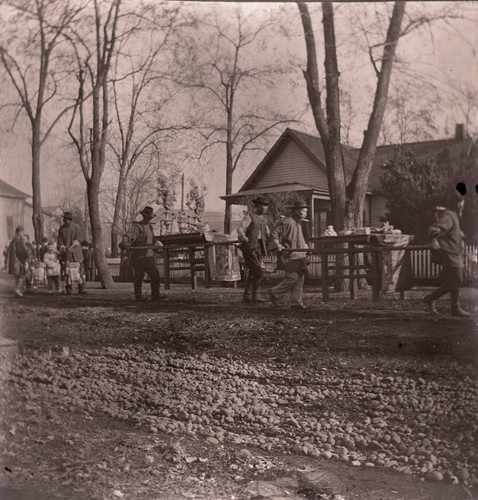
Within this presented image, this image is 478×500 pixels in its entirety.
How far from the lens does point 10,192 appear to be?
262 cm

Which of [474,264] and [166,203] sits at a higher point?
[166,203]

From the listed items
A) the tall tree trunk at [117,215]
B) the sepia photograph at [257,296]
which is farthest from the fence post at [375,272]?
the tall tree trunk at [117,215]

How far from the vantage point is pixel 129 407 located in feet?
7.65

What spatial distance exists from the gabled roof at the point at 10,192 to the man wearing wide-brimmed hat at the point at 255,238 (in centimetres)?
100

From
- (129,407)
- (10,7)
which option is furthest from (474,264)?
(10,7)

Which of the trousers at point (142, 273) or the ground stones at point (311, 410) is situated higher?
the trousers at point (142, 273)

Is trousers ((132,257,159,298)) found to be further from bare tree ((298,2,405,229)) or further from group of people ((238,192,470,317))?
bare tree ((298,2,405,229))

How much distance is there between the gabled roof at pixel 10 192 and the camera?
8.54 feet

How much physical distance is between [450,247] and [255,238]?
2.54 feet

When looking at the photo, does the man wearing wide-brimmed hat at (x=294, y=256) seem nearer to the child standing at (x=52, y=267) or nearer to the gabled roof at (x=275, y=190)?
the gabled roof at (x=275, y=190)

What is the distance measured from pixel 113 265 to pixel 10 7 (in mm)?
1173

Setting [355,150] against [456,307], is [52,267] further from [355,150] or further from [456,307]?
[456,307]

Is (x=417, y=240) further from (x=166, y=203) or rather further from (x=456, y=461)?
(x=166, y=203)

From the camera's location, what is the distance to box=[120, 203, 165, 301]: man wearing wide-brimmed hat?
2463 millimetres
